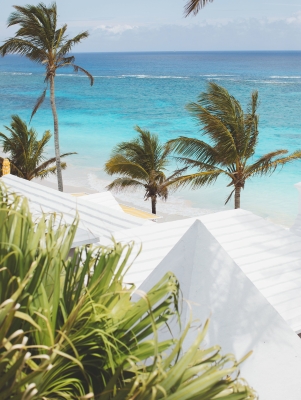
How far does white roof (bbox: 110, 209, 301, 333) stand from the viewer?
6.32 m

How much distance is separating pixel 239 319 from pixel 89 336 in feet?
6.86

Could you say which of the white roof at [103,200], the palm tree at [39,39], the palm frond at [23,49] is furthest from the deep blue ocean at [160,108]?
the white roof at [103,200]

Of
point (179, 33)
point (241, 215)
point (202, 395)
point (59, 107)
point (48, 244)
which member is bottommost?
point (59, 107)

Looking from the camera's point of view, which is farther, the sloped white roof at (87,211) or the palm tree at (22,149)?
the palm tree at (22,149)

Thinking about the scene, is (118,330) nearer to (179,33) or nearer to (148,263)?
(148,263)

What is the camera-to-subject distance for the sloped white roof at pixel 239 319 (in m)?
3.96

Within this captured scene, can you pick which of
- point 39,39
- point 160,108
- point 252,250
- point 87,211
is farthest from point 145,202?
point 160,108

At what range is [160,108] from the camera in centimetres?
7425

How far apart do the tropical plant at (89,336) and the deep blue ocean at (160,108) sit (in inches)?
1154

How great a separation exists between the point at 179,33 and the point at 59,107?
91090mm

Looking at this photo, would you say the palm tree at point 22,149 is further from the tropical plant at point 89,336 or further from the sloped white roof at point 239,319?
the tropical plant at point 89,336

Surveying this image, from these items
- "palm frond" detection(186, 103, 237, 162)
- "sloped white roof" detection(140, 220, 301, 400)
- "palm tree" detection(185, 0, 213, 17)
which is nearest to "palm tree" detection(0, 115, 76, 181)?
"palm frond" detection(186, 103, 237, 162)

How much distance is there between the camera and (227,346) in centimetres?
400

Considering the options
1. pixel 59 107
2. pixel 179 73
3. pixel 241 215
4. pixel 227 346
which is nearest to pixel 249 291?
pixel 227 346
